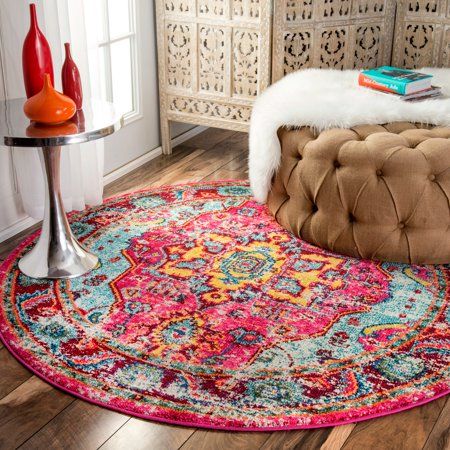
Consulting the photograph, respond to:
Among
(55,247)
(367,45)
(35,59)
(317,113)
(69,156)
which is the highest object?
(35,59)

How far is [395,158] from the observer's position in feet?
8.00

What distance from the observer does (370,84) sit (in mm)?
3004

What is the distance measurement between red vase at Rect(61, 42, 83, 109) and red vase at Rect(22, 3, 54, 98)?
2.2 inches

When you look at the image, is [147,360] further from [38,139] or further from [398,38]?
[398,38]

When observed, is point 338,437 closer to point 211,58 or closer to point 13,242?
point 13,242

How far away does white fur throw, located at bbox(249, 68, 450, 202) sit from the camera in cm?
270

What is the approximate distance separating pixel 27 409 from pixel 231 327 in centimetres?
64

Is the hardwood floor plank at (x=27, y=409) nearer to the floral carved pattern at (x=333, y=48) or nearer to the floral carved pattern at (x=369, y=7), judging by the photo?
the floral carved pattern at (x=333, y=48)

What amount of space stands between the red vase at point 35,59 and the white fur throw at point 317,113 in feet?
2.83

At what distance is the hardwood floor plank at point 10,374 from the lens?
194 cm

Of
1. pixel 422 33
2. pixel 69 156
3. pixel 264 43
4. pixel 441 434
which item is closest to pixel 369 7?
pixel 422 33

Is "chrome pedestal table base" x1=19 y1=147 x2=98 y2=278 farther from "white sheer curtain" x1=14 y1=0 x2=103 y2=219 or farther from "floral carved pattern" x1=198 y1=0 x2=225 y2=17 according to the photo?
"floral carved pattern" x1=198 y1=0 x2=225 y2=17

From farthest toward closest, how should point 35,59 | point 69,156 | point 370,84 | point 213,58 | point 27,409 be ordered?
point 213,58 < point 370,84 < point 69,156 < point 35,59 < point 27,409

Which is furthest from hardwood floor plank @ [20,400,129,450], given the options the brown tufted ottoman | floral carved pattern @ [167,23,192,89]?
floral carved pattern @ [167,23,192,89]
